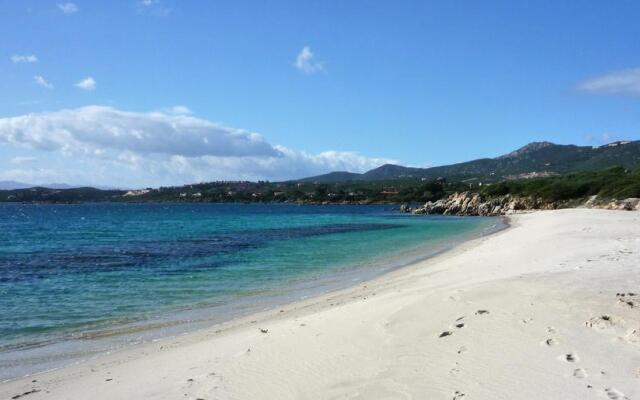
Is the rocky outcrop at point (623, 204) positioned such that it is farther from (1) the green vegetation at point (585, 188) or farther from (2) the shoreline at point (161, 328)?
(2) the shoreline at point (161, 328)

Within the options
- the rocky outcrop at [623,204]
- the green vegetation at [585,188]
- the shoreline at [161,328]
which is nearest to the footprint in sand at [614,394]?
the shoreline at [161,328]

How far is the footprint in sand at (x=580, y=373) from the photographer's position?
239 inches

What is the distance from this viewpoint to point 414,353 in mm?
7480

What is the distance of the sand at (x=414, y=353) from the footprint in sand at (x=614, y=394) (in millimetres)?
11

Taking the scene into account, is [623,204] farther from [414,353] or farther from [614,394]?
[614,394]

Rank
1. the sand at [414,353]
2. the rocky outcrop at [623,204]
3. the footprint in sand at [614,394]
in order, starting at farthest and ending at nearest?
the rocky outcrop at [623,204], the sand at [414,353], the footprint in sand at [614,394]

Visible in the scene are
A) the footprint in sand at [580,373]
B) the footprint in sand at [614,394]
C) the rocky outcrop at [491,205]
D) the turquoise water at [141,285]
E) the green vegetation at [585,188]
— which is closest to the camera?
the footprint in sand at [614,394]

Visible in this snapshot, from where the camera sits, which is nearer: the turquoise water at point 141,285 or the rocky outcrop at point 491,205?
the turquoise water at point 141,285

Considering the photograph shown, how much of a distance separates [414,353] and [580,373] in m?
2.24

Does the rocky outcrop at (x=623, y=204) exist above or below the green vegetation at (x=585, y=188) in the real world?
below

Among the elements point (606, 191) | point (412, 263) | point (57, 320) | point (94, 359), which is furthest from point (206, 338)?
point (606, 191)

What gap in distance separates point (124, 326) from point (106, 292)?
17.3ft

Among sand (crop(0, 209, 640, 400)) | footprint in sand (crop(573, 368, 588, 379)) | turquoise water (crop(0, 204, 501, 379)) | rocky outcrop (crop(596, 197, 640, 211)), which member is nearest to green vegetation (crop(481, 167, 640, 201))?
rocky outcrop (crop(596, 197, 640, 211))

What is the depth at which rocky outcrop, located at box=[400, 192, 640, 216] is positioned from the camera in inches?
2648
